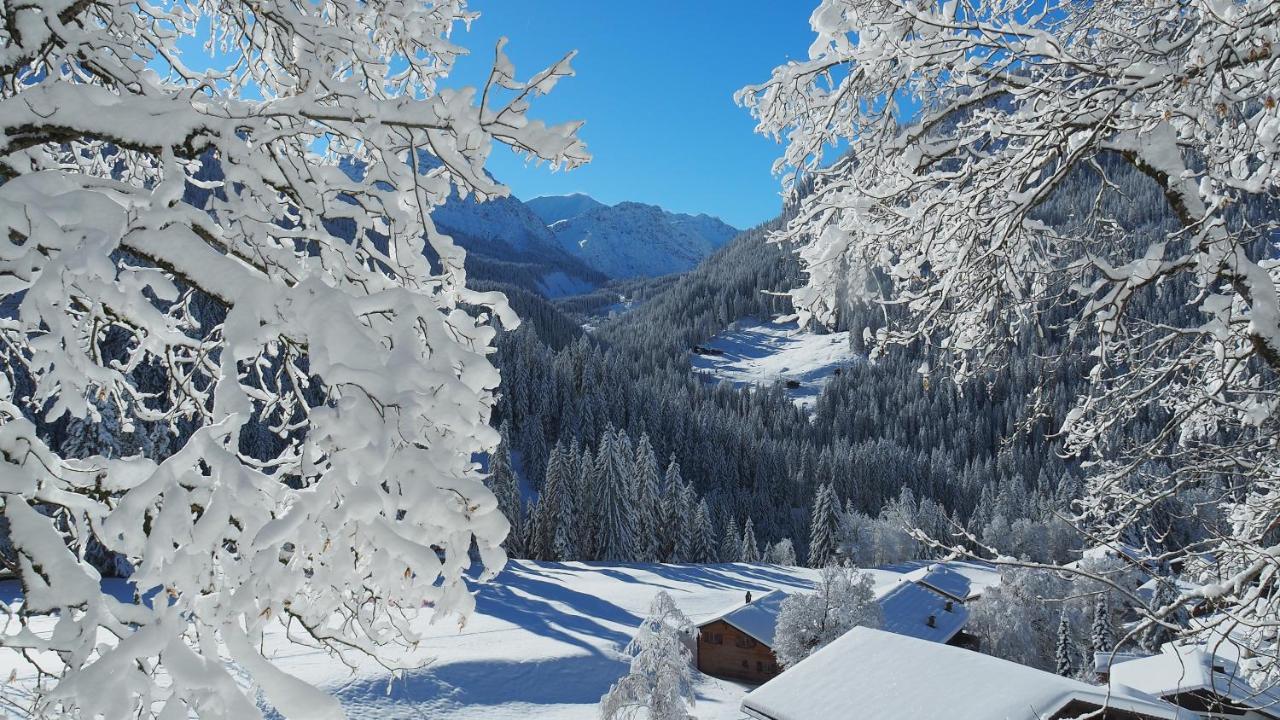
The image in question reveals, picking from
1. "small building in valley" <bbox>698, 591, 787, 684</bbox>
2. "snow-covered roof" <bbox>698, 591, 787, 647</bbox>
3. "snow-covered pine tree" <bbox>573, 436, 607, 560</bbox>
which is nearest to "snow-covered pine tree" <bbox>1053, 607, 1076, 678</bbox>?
"snow-covered roof" <bbox>698, 591, 787, 647</bbox>

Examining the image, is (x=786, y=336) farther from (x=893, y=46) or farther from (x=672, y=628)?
(x=893, y=46)

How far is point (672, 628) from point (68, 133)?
1520 cm

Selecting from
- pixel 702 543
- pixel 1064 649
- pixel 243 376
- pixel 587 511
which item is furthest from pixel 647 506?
pixel 243 376

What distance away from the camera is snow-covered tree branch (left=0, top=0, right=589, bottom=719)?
163 centimetres

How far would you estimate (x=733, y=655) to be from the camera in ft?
91.1

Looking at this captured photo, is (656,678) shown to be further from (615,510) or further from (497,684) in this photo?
(615,510)

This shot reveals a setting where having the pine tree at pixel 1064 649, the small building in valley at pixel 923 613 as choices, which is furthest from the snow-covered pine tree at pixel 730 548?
the pine tree at pixel 1064 649

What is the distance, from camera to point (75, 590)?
6.48 ft

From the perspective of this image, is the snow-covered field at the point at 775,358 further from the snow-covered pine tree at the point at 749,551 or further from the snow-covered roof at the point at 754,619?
the snow-covered roof at the point at 754,619

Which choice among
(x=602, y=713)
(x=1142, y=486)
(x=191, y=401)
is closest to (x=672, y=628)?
(x=602, y=713)

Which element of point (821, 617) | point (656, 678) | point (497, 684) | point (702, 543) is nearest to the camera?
point (656, 678)

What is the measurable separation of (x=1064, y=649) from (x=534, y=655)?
2128 cm

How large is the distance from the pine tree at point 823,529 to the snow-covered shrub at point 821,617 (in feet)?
102

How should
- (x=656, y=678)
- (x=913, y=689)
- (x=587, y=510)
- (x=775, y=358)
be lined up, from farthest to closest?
(x=775, y=358), (x=587, y=510), (x=656, y=678), (x=913, y=689)
